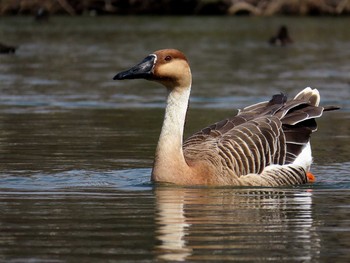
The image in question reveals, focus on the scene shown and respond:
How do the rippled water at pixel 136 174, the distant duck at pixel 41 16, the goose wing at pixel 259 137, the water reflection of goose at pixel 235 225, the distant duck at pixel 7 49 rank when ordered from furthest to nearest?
1. the distant duck at pixel 41 16
2. the distant duck at pixel 7 49
3. the goose wing at pixel 259 137
4. the rippled water at pixel 136 174
5. the water reflection of goose at pixel 235 225

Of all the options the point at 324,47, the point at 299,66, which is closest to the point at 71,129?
the point at 299,66

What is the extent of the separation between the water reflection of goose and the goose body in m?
0.23

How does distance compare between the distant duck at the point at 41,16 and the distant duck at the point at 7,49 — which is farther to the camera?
the distant duck at the point at 41,16

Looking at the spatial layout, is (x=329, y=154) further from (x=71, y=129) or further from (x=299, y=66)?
(x=299, y=66)

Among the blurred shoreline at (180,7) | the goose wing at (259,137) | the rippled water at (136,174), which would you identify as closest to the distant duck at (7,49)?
the rippled water at (136,174)

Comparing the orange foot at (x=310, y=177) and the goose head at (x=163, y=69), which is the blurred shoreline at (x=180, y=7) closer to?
the orange foot at (x=310, y=177)

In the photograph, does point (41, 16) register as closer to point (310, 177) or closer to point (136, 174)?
point (136, 174)

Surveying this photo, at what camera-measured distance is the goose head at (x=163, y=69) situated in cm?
1228

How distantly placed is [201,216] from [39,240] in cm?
179

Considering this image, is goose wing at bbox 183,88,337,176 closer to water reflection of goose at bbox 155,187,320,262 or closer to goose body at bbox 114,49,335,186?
goose body at bbox 114,49,335,186

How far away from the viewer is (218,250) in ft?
29.6

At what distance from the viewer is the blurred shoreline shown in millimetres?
63781

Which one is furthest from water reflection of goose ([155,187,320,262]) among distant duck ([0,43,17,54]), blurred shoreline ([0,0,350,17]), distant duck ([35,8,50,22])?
blurred shoreline ([0,0,350,17])

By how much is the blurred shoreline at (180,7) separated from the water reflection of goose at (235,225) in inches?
2043
